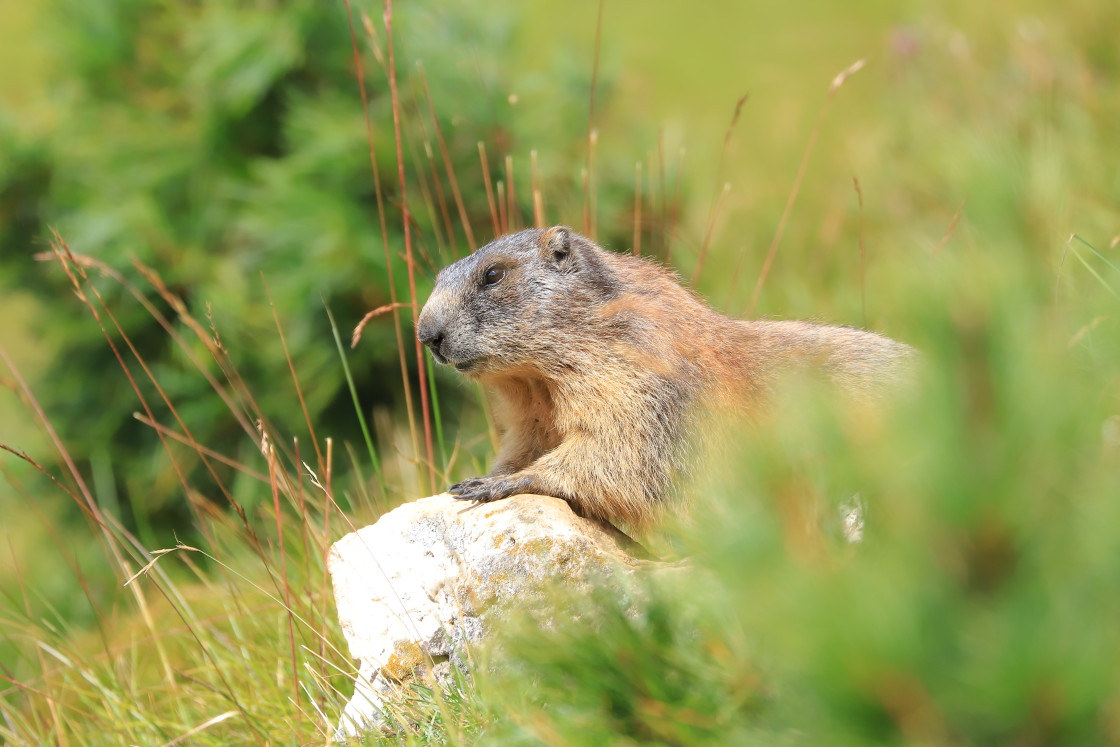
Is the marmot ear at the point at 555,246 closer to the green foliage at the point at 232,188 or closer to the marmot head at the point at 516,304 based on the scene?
the marmot head at the point at 516,304

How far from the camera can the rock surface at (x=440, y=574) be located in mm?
3154

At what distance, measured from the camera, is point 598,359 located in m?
3.72

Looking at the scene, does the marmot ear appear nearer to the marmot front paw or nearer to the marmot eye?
the marmot eye

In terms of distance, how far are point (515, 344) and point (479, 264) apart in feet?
1.24

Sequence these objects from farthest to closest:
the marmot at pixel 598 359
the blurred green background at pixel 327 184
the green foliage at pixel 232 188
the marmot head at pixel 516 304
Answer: the green foliage at pixel 232 188, the blurred green background at pixel 327 184, the marmot head at pixel 516 304, the marmot at pixel 598 359

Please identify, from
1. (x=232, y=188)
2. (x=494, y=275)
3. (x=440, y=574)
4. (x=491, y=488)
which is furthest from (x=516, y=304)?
(x=232, y=188)

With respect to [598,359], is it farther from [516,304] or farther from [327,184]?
[327,184]

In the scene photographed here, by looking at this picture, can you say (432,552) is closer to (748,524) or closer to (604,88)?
(748,524)

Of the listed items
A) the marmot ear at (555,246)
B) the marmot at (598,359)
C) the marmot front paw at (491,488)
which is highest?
the marmot ear at (555,246)

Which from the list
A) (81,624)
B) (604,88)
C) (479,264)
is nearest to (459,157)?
(604,88)

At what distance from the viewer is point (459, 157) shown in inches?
303

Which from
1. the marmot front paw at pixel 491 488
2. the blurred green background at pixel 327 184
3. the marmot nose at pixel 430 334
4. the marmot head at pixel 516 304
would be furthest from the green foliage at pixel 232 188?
the marmot front paw at pixel 491 488

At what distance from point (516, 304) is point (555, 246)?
0.30m

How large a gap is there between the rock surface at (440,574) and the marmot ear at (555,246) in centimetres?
97
